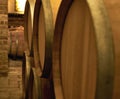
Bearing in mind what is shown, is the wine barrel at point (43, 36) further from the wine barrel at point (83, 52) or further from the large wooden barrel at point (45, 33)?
the wine barrel at point (83, 52)

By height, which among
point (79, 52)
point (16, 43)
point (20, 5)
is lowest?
point (16, 43)

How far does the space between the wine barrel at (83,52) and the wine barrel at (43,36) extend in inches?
4.1

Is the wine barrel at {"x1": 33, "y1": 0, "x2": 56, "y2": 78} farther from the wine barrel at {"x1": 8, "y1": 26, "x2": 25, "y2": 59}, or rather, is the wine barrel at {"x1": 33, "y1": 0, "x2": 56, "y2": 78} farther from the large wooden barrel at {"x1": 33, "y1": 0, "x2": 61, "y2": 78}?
the wine barrel at {"x1": 8, "y1": 26, "x2": 25, "y2": 59}

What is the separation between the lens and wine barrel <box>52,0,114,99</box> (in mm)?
670

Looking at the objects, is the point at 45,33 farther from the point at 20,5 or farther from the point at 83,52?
the point at 20,5

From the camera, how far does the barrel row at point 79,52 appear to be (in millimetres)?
672

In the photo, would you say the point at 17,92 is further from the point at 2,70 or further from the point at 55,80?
the point at 55,80

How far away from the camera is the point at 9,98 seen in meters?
3.51

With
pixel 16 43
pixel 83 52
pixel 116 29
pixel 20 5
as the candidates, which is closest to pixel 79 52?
pixel 83 52

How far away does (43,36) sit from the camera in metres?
1.73

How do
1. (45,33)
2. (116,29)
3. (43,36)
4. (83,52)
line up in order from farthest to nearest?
1. (43,36)
2. (45,33)
3. (83,52)
4. (116,29)

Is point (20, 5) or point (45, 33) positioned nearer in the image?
point (45, 33)

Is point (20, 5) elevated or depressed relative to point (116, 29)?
elevated

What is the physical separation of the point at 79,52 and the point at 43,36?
790mm
